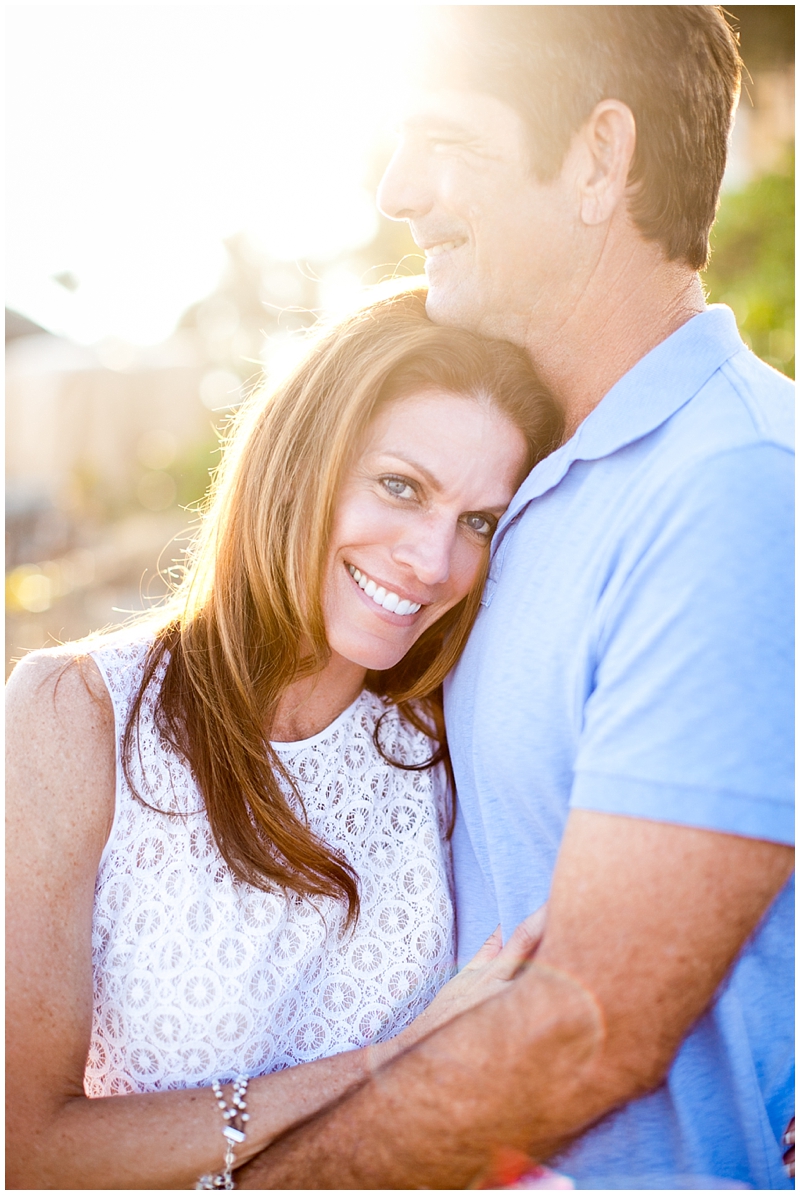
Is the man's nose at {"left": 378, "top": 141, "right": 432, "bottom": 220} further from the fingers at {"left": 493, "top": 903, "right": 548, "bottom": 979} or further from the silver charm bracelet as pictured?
the silver charm bracelet

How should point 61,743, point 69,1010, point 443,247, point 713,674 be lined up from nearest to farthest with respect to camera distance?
1. point 713,674
2. point 69,1010
3. point 61,743
4. point 443,247

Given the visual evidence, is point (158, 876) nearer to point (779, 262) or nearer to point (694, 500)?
point (694, 500)

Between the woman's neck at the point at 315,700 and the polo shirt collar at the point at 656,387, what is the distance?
30.1 inches

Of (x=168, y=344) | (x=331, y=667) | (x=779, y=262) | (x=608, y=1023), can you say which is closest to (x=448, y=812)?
(x=331, y=667)

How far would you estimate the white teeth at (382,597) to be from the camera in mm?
2217

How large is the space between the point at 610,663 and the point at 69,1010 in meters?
1.28

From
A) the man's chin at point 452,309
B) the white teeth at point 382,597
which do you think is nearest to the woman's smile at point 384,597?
the white teeth at point 382,597

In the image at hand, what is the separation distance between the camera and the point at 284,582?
2.20 meters

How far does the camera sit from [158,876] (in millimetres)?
1976

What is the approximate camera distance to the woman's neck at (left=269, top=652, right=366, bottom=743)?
7.50 ft

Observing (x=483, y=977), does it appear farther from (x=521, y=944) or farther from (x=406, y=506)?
(x=406, y=506)

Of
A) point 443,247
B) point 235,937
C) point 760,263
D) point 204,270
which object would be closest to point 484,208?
point 443,247

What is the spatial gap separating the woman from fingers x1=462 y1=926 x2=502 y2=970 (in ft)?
0.05

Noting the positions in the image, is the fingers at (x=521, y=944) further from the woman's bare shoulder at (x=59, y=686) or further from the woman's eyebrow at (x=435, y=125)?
the woman's eyebrow at (x=435, y=125)
